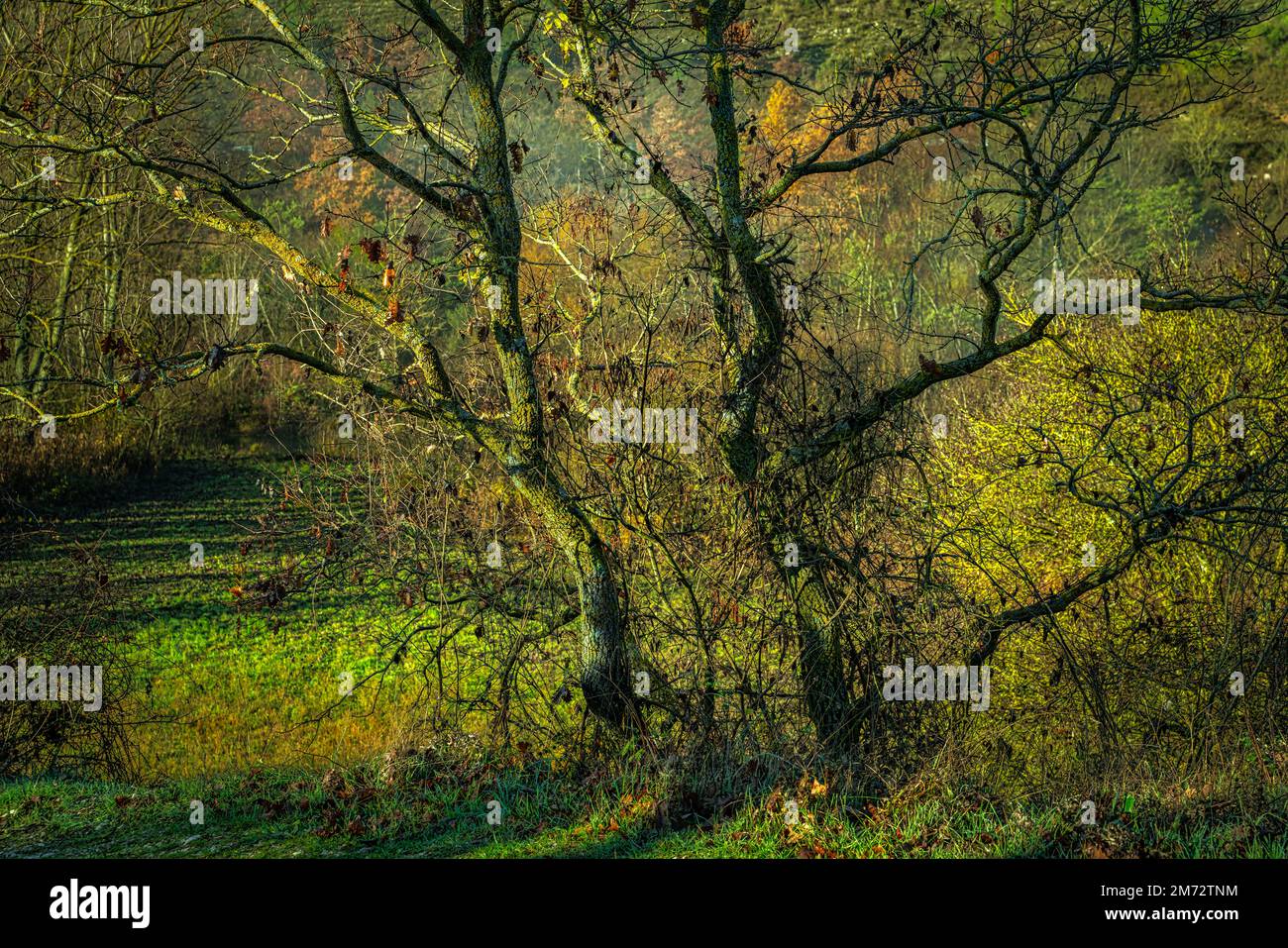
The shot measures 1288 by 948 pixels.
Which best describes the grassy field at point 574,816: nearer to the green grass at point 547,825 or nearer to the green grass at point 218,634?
the green grass at point 547,825

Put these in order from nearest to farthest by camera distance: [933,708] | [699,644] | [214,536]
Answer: [699,644] → [933,708] → [214,536]

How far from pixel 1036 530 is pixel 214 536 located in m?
15.2

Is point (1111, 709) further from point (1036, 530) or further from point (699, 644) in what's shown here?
point (699, 644)

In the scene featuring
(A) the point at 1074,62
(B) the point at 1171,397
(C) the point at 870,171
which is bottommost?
(B) the point at 1171,397

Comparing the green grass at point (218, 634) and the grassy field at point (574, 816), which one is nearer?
the grassy field at point (574, 816)

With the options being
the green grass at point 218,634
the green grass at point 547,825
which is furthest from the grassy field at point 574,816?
the green grass at point 218,634

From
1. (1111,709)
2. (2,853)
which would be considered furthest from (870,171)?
(2,853)

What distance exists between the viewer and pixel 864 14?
128ft

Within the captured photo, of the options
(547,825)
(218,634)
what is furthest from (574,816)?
(218,634)

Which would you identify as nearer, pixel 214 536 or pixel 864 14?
pixel 214 536

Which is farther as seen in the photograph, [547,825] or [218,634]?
[218,634]

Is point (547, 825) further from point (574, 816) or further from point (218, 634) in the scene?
point (218, 634)

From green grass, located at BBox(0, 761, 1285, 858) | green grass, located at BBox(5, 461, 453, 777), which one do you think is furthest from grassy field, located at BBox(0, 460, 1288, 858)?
green grass, located at BBox(5, 461, 453, 777)

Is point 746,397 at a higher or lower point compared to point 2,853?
higher
